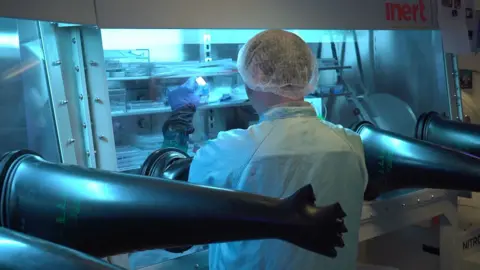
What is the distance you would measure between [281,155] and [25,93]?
62 centimetres

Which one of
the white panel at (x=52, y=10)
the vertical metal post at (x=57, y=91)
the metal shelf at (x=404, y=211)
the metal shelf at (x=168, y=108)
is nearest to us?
the white panel at (x=52, y=10)

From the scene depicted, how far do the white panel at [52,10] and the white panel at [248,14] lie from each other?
1.3 inches

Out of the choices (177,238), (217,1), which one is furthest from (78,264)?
(217,1)

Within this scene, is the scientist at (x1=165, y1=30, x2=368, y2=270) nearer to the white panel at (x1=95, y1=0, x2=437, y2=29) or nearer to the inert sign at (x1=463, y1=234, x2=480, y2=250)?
the white panel at (x1=95, y1=0, x2=437, y2=29)

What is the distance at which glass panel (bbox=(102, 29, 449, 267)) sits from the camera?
5.43 feet

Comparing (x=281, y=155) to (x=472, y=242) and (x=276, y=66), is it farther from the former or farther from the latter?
(x=472, y=242)

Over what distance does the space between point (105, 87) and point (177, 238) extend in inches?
21.4

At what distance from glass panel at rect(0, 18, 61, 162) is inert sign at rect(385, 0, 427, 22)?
48.3 inches

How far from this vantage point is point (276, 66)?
47.6 inches

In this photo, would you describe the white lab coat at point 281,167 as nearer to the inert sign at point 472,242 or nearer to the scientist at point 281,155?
the scientist at point 281,155

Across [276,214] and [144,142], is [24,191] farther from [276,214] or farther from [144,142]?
[144,142]

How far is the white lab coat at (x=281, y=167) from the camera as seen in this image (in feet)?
3.76

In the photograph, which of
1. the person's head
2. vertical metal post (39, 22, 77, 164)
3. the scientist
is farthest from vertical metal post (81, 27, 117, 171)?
the person's head

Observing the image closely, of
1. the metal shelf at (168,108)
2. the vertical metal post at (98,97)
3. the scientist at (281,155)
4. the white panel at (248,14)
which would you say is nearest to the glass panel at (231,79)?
the metal shelf at (168,108)
